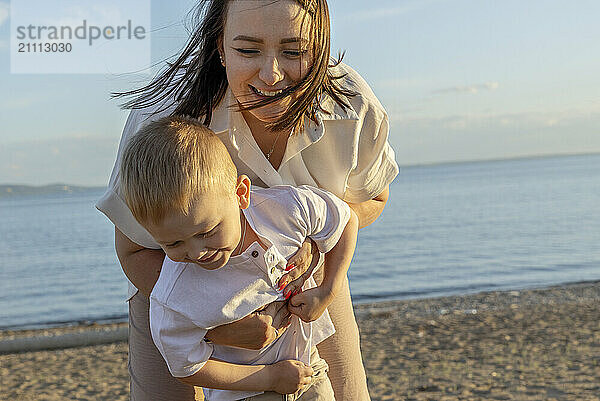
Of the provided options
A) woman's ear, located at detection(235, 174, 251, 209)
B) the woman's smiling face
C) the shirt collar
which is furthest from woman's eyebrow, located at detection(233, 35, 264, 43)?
woman's ear, located at detection(235, 174, 251, 209)

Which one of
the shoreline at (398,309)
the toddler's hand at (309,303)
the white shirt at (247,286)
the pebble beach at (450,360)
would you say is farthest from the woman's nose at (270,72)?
the shoreline at (398,309)

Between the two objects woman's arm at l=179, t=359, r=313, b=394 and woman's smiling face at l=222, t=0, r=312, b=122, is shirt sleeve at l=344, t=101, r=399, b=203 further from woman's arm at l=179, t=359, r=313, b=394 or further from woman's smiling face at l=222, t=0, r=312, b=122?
woman's arm at l=179, t=359, r=313, b=394

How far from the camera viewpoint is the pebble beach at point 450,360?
260 inches

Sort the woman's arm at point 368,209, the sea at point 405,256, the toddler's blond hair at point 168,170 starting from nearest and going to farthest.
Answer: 1. the toddler's blond hair at point 168,170
2. the woman's arm at point 368,209
3. the sea at point 405,256

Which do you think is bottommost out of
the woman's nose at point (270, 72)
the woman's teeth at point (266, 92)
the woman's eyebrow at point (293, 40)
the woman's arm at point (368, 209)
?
the woman's arm at point (368, 209)

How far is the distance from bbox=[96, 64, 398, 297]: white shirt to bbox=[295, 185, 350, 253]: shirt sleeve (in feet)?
0.54

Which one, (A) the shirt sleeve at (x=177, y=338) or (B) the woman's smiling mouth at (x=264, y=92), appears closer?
(A) the shirt sleeve at (x=177, y=338)

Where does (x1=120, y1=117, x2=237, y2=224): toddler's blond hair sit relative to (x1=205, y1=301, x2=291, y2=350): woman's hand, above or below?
above

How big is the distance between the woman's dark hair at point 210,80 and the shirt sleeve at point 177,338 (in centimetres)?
61

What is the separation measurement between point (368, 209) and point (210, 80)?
0.71 m

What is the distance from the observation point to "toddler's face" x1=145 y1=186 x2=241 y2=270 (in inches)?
74.0

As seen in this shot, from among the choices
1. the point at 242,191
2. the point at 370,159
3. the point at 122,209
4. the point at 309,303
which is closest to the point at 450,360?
the point at 370,159

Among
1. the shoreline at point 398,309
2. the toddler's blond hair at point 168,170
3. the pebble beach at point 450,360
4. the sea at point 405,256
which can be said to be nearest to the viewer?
the toddler's blond hair at point 168,170

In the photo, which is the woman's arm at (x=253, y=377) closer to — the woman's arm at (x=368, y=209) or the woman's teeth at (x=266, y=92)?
the woman's arm at (x=368, y=209)
